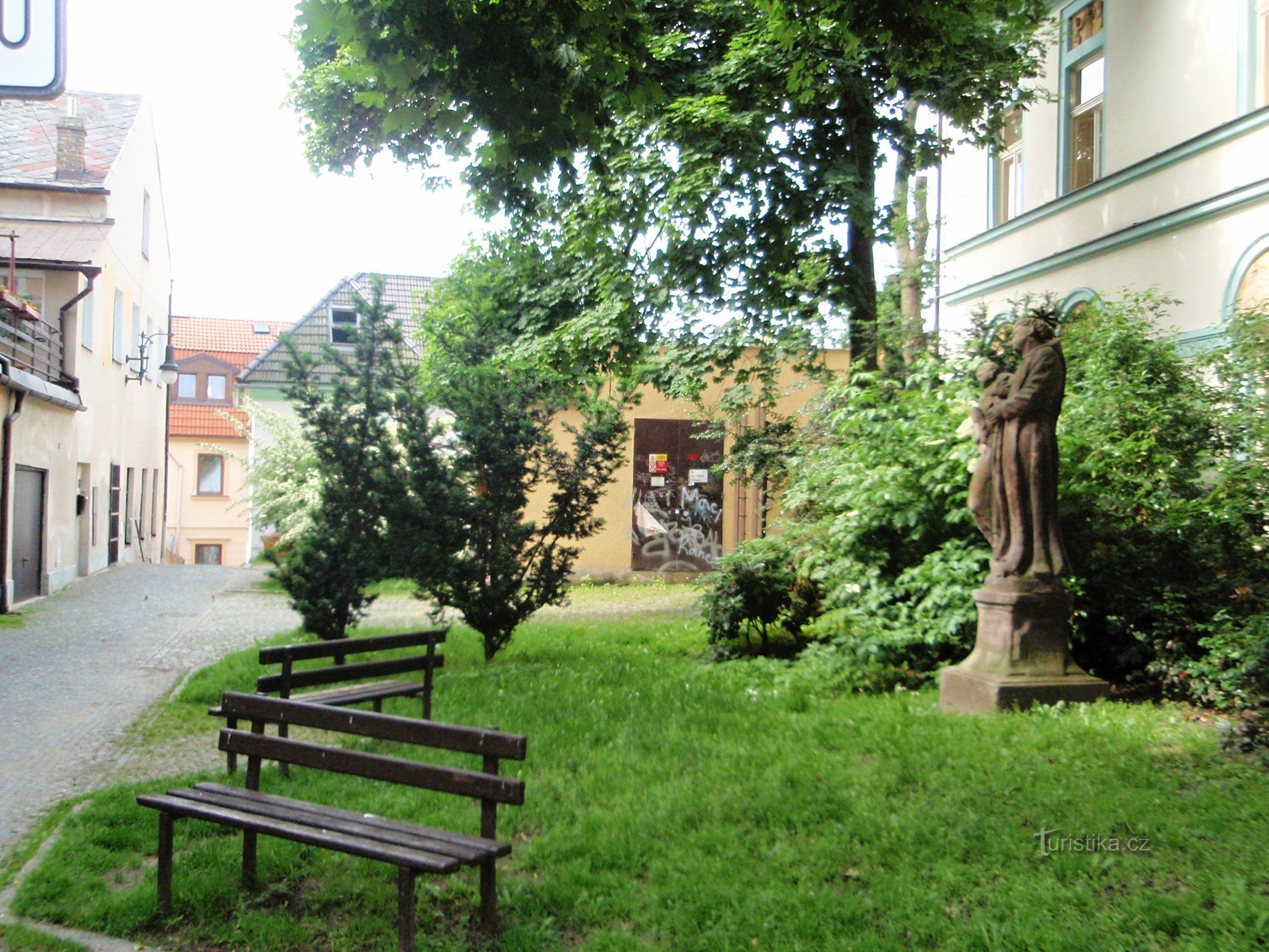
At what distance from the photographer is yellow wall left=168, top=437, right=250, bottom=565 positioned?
141ft

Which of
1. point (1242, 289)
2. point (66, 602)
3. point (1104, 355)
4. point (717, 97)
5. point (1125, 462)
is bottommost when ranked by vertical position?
point (66, 602)

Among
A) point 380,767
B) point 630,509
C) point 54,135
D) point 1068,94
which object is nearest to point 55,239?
point 54,135

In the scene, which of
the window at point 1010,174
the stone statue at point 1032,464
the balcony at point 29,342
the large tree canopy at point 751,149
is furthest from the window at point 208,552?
the stone statue at point 1032,464

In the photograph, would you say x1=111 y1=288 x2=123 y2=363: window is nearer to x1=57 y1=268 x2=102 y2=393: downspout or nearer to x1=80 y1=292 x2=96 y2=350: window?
x1=80 y1=292 x2=96 y2=350: window

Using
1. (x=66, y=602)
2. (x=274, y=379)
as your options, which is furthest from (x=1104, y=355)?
(x=274, y=379)

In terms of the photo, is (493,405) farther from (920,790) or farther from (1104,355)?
(920,790)

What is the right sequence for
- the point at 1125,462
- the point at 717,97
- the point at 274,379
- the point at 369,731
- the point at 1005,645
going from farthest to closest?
the point at 274,379 < the point at 717,97 < the point at 1125,462 < the point at 1005,645 < the point at 369,731

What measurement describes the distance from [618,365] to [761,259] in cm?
245

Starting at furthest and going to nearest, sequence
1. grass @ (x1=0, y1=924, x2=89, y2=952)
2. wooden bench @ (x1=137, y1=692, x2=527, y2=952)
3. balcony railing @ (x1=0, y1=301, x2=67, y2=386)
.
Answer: balcony railing @ (x1=0, y1=301, x2=67, y2=386) < grass @ (x1=0, y1=924, x2=89, y2=952) < wooden bench @ (x1=137, y1=692, x2=527, y2=952)

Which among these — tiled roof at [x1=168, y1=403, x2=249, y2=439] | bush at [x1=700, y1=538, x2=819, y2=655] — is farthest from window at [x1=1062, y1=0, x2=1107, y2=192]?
tiled roof at [x1=168, y1=403, x2=249, y2=439]

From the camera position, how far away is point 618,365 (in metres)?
15.2

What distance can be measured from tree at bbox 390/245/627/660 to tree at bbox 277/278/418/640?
31 centimetres

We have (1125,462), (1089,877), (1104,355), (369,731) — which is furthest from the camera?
(1104,355)
